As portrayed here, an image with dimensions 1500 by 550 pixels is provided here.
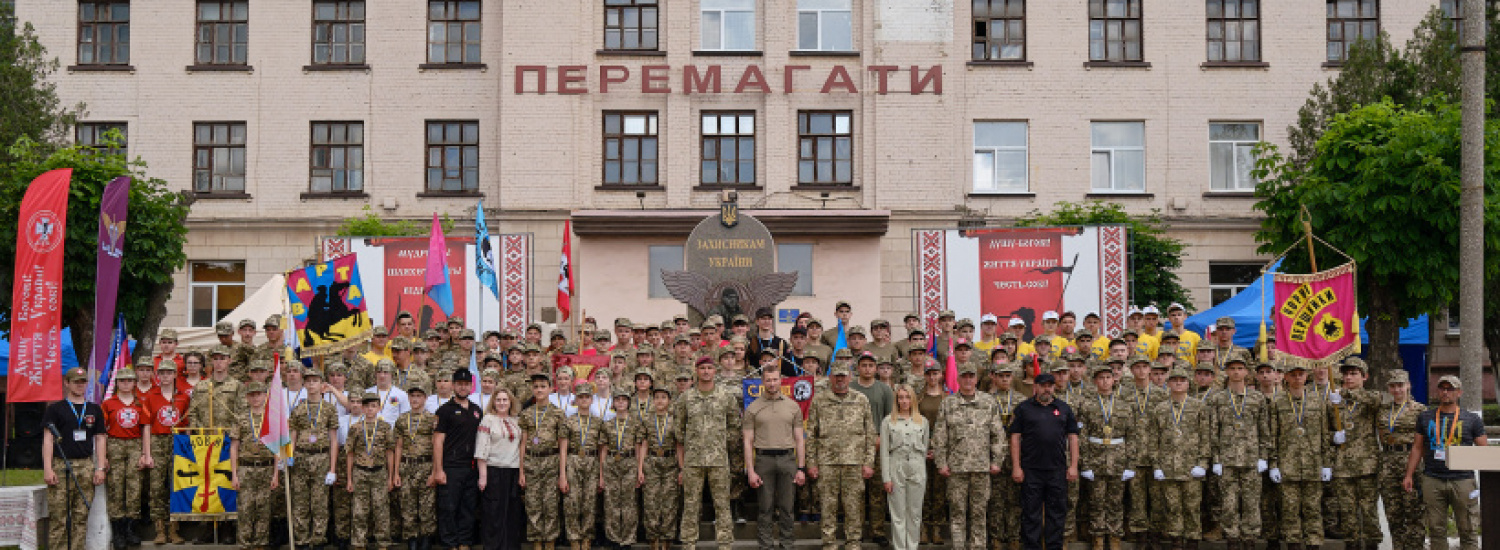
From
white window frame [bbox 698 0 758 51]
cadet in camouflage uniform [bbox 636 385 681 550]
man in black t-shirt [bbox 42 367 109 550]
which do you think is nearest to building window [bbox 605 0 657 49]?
white window frame [bbox 698 0 758 51]

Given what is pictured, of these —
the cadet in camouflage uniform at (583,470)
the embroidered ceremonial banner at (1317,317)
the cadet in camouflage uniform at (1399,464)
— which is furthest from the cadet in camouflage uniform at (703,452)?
the cadet in camouflage uniform at (1399,464)

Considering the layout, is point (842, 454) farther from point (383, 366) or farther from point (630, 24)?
point (630, 24)

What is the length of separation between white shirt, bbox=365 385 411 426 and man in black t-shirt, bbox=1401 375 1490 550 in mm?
9798

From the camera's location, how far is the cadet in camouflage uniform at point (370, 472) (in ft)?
42.3

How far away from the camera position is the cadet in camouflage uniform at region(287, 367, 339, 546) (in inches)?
509

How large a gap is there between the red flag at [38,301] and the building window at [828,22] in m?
15.5

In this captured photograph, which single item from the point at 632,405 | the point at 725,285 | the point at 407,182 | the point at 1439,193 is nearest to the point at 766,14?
the point at 407,182

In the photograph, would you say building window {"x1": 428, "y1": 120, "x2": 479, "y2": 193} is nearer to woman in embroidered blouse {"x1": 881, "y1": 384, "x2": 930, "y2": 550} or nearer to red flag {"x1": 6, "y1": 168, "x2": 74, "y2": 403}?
red flag {"x1": 6, "y1": 168, "x2": 74, "y2": 403}

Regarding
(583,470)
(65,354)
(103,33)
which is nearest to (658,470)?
(583,470)

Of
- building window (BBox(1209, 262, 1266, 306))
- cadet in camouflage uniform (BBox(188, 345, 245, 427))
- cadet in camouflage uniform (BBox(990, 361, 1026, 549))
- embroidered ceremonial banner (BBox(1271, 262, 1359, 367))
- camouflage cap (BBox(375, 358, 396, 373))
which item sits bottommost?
cadet in camouflage uniform (BBox(990, 361, 1026, 549))

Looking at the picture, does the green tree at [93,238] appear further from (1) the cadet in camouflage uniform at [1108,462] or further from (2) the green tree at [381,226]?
(1) the cadet in camouflage uniform at [1108,462]

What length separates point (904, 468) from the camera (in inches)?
501

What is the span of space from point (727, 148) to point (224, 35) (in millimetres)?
10362

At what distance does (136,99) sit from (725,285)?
50.3 ft
